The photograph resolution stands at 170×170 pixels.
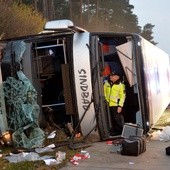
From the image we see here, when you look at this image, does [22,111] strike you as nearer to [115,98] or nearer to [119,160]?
[119,160]

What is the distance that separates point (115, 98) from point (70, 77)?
4.28 feet

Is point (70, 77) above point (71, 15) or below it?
below

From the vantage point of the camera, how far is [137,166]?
22.7 feet

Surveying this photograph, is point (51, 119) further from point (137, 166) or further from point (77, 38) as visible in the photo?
point (137, 166)

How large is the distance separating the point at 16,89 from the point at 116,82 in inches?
Answer: 94.9

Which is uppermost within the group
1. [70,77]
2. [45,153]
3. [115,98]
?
[70,77]

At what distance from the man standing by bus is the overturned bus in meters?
0.27

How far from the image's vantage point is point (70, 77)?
28.9 feet

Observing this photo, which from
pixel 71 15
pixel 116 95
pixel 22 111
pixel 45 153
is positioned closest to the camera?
pixel 45 153

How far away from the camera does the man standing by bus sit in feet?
31.4

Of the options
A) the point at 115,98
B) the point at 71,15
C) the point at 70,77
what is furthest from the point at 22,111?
the point at 71,15

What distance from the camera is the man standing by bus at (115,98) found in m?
9.59

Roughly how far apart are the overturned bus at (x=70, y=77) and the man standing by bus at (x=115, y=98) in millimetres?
266

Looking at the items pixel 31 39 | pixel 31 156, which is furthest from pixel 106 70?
pixel 31 156
